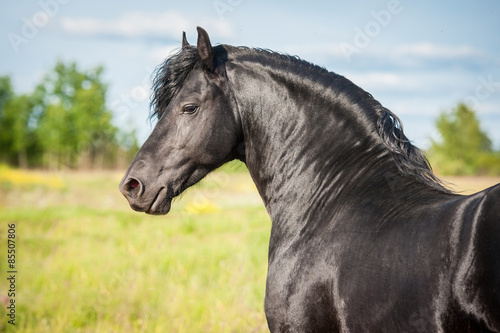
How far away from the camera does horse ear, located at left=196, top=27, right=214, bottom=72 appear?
3148 millimetres

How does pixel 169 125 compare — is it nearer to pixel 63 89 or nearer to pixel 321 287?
pixel 321 287

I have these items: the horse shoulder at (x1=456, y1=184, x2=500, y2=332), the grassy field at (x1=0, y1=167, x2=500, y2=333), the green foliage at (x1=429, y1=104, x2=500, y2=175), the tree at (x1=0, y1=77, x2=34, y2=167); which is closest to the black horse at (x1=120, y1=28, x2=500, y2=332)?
the horse shoulder at (x1=456, y1=184, x2=500, y2=332)

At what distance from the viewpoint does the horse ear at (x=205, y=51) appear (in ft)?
10.3

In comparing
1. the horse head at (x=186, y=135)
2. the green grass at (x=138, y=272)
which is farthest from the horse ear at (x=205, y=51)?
the green grass at (x=138, y=272)

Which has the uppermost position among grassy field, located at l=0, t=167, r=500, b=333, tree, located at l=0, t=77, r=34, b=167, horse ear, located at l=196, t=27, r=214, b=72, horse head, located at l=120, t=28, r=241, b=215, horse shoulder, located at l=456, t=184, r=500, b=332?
tree, located at l=0, t=77, r=34, b=167

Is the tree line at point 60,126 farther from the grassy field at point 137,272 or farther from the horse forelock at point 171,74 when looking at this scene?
the horse forelock at point 171,74

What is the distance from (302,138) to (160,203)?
1.18m

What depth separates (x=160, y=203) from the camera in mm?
3191

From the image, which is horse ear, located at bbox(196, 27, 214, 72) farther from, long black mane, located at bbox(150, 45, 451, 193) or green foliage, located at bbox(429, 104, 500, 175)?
green foliage, located at bbox(429, 104, 500, 175)

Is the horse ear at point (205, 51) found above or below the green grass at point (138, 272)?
above

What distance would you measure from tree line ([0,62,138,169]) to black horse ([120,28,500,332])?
4367cm

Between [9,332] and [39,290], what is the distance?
6.34ft

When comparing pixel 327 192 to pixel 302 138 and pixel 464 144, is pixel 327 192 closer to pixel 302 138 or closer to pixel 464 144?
pixel 302 138

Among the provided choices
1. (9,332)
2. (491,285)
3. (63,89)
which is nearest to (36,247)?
(9,332)
